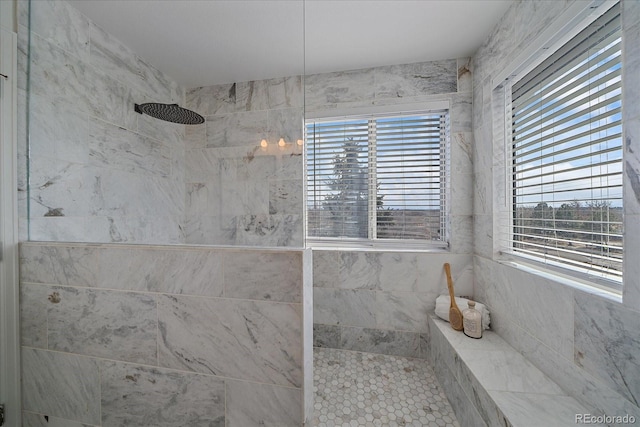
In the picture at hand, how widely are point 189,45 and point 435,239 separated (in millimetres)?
2016

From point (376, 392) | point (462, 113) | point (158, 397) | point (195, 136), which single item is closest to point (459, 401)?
point (376, 392)

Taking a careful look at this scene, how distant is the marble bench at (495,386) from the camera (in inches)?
32.1

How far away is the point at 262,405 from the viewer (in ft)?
2.66

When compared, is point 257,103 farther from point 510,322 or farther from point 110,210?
point 510,322

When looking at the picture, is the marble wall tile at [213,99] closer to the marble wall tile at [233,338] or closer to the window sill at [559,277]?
the marble wall tile at [233,338]

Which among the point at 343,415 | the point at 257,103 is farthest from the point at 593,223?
the point at 257,103

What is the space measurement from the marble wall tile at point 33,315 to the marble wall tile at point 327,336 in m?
1.42

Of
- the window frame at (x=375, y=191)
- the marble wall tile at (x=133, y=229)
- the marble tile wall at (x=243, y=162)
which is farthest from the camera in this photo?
the window frame at (x=375, y=191)

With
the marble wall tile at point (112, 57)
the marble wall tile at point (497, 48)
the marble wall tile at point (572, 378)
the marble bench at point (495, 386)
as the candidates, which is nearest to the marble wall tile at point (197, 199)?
the marble wall tile at point (112, 57)

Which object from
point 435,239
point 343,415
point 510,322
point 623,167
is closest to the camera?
point 623,167

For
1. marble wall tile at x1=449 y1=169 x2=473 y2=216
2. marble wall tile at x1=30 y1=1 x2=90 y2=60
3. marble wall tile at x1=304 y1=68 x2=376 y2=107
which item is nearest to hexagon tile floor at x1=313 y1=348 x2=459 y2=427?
marble wall tile at x1=449 y1=169 x2=473 y2=216

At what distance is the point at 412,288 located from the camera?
1.62m

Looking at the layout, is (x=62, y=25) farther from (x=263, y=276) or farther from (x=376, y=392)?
(x=376, y=392)

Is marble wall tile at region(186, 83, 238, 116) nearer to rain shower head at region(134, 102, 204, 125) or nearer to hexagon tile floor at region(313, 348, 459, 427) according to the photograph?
rain shower head at region(134, 102, 204, 125)
